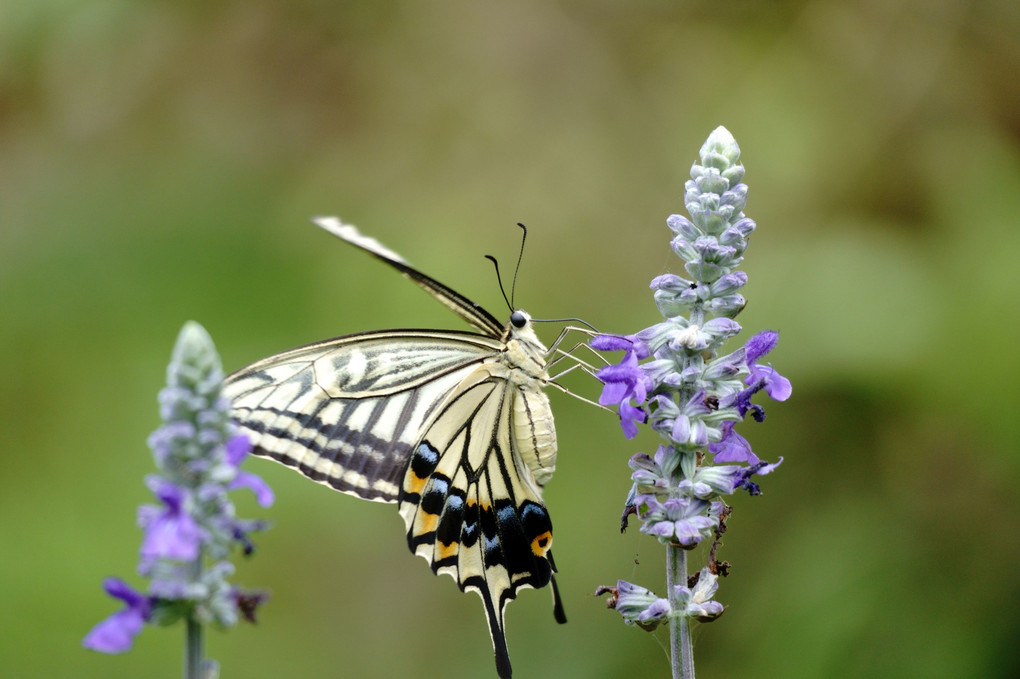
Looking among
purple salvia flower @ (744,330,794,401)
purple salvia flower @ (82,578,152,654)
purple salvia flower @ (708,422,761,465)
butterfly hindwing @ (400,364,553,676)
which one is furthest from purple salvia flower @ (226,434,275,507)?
butterfly hindwing @ (400,364,553,676)

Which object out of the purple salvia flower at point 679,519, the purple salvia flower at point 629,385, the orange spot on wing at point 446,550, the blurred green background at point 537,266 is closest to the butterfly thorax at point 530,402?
the orange spot on wing at point 446,550

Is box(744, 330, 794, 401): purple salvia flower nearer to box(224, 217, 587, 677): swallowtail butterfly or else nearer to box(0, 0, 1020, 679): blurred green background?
box(224, 217, 587, 677): swallowtail butterfly

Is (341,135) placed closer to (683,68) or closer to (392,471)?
(683,68)

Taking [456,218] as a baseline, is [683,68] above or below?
above

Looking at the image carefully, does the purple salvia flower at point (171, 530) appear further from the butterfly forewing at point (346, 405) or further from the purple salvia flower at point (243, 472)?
the butterfly forewing at point (346, 405)

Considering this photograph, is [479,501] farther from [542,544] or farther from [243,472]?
[243,472]

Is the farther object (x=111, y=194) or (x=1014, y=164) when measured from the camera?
(x=111, y=194)

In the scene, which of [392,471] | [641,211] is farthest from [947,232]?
[392,471]
